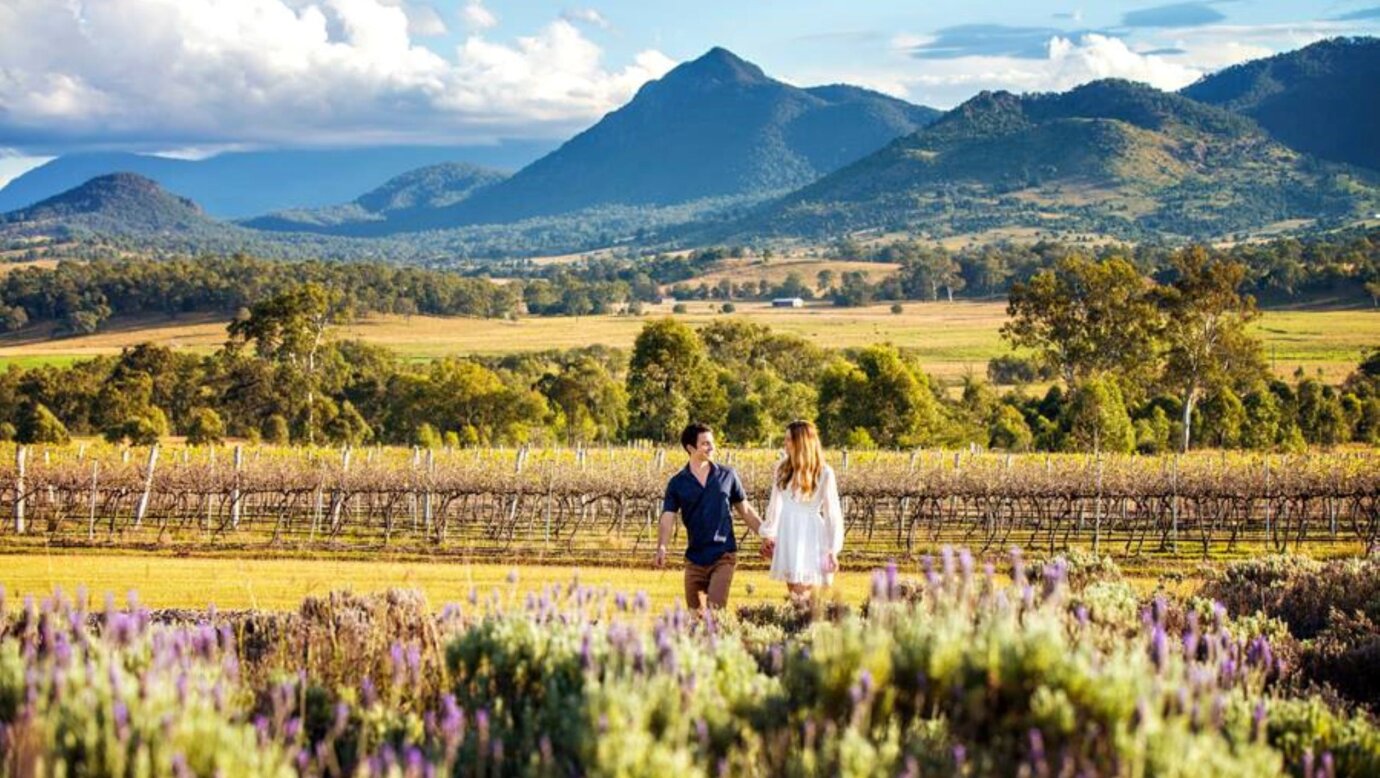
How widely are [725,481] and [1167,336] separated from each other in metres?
52.6

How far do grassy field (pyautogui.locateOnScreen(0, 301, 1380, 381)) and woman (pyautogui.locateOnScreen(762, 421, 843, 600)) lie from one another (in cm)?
7503

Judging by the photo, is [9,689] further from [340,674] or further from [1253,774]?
[1253,774]

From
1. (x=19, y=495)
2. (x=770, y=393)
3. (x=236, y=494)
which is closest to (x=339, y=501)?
(x=236, y=494)

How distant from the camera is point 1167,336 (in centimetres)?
5912

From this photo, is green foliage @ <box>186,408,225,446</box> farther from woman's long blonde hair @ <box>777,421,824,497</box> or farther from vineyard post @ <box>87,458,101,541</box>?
woman's long blonde hair @ <box>777,421,824,497</box>

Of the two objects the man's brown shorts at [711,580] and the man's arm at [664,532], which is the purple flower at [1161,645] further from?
the man's arm at [664,532]

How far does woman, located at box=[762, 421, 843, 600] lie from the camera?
1007 centimetres

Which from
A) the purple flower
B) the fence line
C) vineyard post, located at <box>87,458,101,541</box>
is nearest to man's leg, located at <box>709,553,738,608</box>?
the purple flower

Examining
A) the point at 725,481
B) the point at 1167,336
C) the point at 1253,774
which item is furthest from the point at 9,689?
the point at 1167,336

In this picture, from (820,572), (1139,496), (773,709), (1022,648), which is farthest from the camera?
(1139,496)

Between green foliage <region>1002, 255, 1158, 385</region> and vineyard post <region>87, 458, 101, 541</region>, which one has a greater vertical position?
green foliage <region>1002, 255, 1158, 385</region>

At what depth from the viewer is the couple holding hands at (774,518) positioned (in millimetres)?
10086

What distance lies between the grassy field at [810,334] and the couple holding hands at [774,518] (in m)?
75.0

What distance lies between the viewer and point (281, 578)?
23188mm
